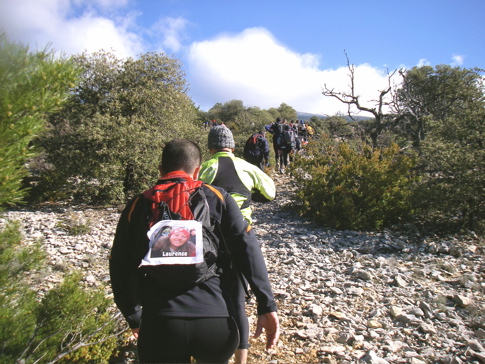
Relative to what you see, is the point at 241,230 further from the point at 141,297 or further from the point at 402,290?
the point at 402,290

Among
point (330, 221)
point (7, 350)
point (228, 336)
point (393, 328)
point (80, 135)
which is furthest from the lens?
point (80, 135)

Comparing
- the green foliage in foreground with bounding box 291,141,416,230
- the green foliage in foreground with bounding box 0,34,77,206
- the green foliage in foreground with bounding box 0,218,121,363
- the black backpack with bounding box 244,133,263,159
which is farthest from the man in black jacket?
the black backpack with bounding box 244,133,263,159

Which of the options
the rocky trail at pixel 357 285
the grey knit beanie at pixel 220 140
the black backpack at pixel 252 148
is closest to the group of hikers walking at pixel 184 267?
the grey knit beanie at pixel 220 140

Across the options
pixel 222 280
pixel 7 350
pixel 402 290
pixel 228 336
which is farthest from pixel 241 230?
pixel 402 290

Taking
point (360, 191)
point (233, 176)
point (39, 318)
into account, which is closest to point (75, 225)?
point (39, 318)

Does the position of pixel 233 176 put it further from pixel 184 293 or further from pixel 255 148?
pixel 255 148

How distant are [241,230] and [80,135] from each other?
7577 millimetres

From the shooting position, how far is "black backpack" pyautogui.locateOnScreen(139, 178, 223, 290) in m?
1.57

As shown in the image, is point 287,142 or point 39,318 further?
point 287,142

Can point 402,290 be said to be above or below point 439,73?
below

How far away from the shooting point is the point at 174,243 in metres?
1.58

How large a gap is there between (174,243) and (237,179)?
132cm

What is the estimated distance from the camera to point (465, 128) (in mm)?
6887

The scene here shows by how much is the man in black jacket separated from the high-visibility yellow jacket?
0.90 meters
